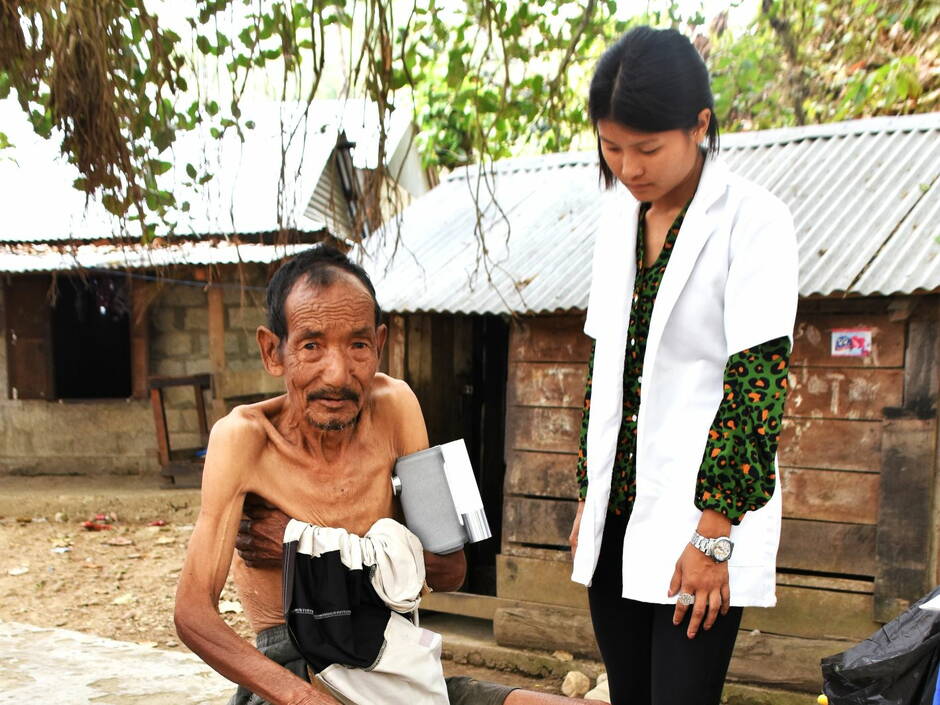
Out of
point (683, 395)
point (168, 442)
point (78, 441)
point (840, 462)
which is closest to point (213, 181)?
point (168, 442)

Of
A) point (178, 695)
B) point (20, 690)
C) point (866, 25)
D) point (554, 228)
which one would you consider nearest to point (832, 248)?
point (554, 228)

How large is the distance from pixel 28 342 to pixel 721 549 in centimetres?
1002

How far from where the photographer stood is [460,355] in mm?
6957

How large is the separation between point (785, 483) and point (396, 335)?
8.53ft

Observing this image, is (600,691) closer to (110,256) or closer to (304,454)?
(304,454)

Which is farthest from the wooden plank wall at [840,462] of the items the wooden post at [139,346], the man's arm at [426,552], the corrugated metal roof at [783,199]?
the wooden post at [139,346]

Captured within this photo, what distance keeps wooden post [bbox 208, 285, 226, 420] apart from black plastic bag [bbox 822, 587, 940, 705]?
7.40 meters

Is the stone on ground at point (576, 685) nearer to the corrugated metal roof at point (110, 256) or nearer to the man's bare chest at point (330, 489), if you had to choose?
the man's bare chest at point (330, 489)

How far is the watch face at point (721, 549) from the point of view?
5.19 feet

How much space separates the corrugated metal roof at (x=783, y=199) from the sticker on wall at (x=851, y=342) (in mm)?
405

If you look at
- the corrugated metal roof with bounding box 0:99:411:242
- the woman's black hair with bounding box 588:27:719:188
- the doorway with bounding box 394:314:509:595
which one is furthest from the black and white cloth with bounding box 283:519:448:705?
the corrugated metal roof with bounding box 0:99:411:242

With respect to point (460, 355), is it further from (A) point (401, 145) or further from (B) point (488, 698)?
(A) point (401, 145)

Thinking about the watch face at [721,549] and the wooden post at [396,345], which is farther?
the wooden post at [396,345]

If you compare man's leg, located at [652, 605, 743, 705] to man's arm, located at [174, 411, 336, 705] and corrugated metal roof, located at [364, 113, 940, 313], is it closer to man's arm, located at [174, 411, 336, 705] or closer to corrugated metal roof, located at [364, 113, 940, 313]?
man's arm, located at [174, 411, 336, 705]
